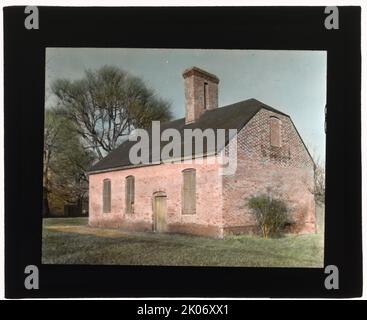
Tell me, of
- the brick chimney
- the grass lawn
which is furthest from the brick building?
the grass lawn

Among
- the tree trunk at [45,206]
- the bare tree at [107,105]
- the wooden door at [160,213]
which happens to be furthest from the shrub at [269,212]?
the tree trunk at [45,206]

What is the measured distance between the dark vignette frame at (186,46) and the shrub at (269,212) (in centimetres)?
49

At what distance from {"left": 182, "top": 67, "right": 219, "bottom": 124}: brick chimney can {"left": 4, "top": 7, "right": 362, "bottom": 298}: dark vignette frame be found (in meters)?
0.36

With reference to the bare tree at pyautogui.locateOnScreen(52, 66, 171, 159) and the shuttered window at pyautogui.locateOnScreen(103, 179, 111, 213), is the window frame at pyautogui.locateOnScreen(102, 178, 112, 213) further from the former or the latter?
the bare tree at pyautogui.locateOnScreen(52, 66, 171, 159)

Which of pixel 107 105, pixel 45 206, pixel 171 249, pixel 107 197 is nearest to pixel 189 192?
pixel 171 249

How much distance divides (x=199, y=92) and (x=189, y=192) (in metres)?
1.28

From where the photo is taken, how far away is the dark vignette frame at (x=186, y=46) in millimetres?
5613

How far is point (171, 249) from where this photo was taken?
18.9 ft

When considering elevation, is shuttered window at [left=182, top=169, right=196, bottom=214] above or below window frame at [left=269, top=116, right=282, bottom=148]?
below

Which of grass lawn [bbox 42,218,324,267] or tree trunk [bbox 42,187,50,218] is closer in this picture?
grass lawn [bbox 42,218,324,267]

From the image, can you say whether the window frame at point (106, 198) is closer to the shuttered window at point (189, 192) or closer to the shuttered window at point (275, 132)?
the shuttered window at point (189, 192)

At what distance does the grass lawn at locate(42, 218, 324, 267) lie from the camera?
18.6 ft
